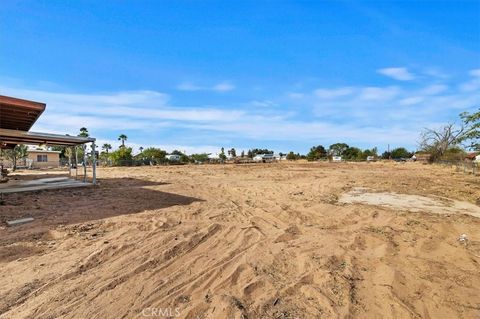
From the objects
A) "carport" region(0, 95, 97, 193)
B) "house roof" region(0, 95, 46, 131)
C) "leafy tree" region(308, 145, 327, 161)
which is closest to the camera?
"house roof" region(0, 95, 46, 131)

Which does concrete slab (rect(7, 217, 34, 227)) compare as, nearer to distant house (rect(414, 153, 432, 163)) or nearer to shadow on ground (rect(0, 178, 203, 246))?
shadow on ground (rect(0, 178, 203, 246))

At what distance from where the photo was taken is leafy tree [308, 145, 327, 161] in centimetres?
6333

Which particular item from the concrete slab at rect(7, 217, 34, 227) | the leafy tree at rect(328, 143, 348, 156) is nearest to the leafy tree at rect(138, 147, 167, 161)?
the concrete slab at rect(7, 217, 34, 227)

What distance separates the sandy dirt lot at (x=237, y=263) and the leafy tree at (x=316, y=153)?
186 feet

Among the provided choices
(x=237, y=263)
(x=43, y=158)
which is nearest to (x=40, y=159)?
(x=43, y=158)

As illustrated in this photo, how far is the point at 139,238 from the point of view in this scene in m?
4.89

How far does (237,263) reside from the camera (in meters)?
3.94

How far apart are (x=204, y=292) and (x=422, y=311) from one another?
2323mm

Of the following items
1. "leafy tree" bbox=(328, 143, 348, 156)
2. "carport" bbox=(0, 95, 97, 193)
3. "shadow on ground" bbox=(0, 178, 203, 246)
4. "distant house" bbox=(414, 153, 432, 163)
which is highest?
"leafy tree" bbox=(328, 143, 348, 156)

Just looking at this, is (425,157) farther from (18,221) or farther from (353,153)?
(18,221)

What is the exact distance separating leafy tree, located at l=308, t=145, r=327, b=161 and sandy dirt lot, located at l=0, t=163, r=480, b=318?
186ft

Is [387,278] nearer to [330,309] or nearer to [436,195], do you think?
[330,309]

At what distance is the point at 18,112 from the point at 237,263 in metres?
11.3

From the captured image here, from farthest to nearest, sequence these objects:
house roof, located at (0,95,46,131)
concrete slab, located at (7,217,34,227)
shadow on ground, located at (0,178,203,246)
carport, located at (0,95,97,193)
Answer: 1. carport, located at (0,95,97,193)
2. house roof, located at (0,95,46,131)
3. concrete slab, located at (7,217,34,227)
4. shadow on ground, located at (0,178,203,246)
